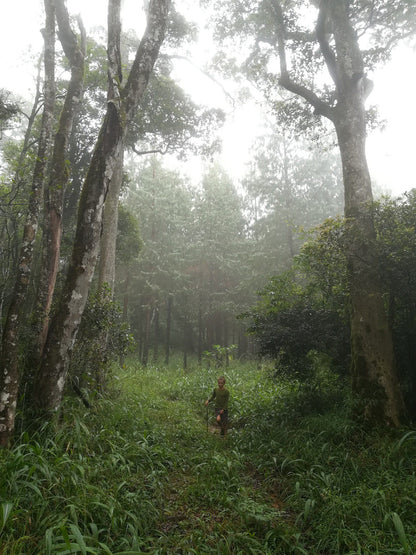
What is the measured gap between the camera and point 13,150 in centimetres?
1359

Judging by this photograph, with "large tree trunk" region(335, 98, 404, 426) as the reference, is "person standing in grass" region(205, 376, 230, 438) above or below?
below

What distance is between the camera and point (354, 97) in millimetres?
8289

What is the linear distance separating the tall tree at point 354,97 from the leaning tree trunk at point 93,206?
4713mm

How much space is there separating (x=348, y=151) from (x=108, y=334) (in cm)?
707

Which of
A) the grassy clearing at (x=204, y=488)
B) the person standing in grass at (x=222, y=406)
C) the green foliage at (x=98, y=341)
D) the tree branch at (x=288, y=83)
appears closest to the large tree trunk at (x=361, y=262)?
the tree branch at (x=288, y=83)

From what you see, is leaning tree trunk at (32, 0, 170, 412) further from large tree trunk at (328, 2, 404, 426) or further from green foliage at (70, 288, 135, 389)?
large tree trunk at (328, 2, 404, 426)

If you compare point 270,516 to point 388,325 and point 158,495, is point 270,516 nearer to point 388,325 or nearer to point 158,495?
point 158,495

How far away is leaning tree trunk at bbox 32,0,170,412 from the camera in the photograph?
491 cm

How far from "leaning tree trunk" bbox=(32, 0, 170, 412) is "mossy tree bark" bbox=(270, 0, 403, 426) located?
4.65 m

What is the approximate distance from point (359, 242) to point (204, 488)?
532 centimetres

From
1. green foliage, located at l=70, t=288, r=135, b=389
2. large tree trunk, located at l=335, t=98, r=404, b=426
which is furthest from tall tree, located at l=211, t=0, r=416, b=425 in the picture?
green foliage, located at l=70, t=288, r=135, b=389

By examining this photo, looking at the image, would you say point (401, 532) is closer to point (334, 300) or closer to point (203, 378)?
point (334, 300)

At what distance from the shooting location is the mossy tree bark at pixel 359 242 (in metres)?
6.31

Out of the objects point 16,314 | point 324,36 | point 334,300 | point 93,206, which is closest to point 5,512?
point 16,314
